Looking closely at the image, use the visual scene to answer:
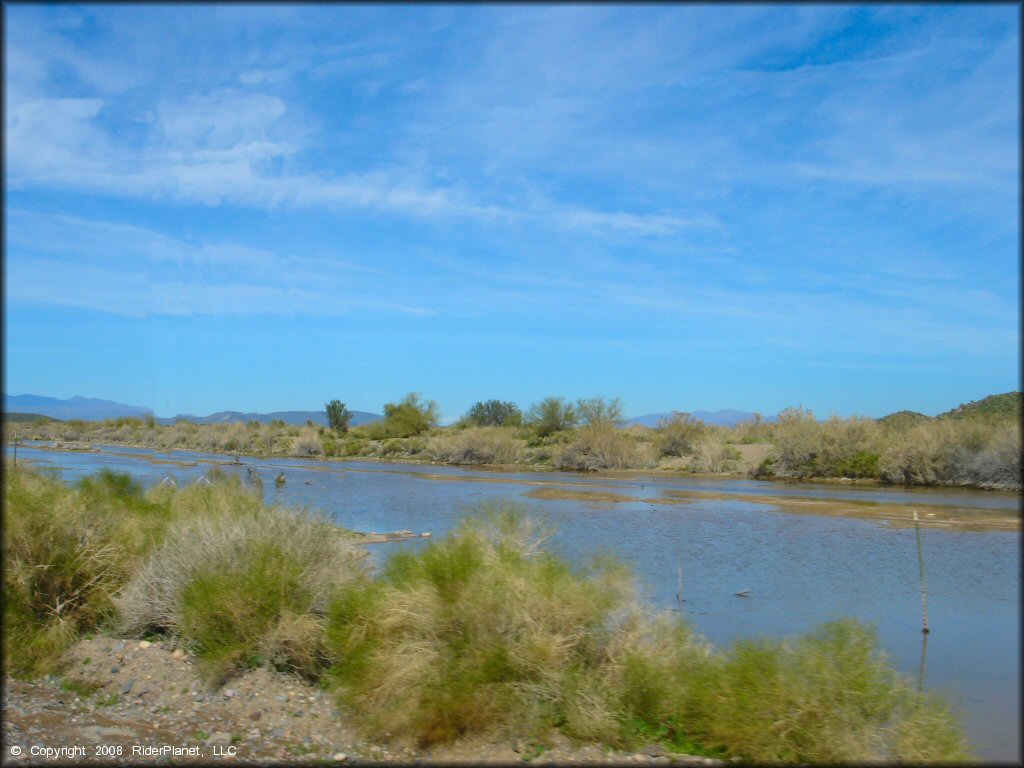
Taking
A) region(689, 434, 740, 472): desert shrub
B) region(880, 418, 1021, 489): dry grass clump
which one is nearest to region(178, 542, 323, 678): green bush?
region(880, 418, 1021, 489): dry grass clump

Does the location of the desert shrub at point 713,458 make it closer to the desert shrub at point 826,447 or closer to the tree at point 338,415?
the desert shrub at point 826,447

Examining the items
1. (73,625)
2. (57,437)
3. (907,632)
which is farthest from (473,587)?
(57,437)

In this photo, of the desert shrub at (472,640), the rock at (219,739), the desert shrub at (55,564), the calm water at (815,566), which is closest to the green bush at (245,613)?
the desert shrub at (472,640)

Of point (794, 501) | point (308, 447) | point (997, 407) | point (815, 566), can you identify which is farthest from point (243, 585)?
point (308, 447)

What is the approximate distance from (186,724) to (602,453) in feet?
143

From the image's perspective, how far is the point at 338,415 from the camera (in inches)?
3305

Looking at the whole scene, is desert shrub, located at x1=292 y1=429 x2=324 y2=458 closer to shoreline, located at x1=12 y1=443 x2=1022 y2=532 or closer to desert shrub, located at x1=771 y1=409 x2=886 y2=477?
shoreline, located at x1=12 y1=443 x2=1022 y2=532

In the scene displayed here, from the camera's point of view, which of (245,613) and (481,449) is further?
(481,449)

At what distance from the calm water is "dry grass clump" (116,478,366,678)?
1545 mm

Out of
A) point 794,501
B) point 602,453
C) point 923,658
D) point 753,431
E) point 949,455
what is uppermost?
point 753,431

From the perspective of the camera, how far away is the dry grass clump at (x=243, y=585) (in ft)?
31.2

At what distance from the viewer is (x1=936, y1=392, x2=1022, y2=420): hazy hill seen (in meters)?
5.19

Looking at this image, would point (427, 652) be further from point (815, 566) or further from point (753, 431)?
point (753, 431)

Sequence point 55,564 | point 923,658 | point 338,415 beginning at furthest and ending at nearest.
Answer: point 338,415 → point 55,564 → point 923,658
